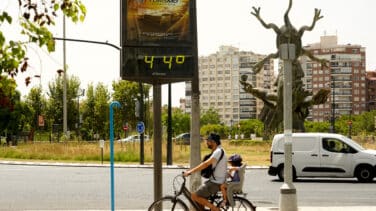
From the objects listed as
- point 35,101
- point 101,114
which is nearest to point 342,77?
point 101,114

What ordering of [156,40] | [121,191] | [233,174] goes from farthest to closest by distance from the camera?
1. [121,191]
2. [156,40]
3. [233,174]

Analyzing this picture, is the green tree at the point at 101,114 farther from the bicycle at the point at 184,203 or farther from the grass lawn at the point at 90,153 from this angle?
the bicycle at the point at 184,203

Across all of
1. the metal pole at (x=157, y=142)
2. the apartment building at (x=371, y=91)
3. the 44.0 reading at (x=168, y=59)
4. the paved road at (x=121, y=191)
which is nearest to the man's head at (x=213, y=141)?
the 44.0 reading at (x=168, y=59)

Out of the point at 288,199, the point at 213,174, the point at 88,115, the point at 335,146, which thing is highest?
the point at 88,115

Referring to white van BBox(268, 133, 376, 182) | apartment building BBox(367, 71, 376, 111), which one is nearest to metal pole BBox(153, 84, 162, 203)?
white van BBox(268, 133, 376, 182)

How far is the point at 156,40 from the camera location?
11.5 metres

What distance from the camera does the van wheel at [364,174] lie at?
81.7ft

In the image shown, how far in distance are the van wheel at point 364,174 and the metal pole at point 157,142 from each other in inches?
557

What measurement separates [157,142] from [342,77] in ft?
597

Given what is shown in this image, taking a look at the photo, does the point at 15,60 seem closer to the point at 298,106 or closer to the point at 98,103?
the point at 298,106

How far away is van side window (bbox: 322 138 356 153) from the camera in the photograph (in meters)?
25.1

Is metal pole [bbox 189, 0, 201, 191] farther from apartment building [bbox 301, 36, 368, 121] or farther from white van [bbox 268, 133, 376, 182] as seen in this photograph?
apartment building [bbox 301, 36, 368, 121]

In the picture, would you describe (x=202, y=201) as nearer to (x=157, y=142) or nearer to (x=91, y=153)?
(x=157, y=142)

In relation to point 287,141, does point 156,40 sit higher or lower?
higher
